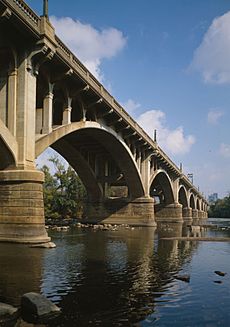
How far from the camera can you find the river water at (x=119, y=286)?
9.89 meters

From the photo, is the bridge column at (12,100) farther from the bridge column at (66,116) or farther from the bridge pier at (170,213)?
the bridge pier at (170,213)

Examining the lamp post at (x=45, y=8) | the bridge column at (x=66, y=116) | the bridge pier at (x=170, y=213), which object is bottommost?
the bridge pier at (x=170, y=213)

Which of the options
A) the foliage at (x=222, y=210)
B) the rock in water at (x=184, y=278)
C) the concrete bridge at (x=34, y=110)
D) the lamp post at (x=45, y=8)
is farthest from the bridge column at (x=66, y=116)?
the foliage at (x=222, y=210)

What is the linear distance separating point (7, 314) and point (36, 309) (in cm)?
73

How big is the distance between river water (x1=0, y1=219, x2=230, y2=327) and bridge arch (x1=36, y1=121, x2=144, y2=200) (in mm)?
19920

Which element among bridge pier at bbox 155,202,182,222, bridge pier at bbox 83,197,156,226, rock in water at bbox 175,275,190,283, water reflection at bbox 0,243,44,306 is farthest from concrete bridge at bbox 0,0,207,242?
bridge pier at bbox 155,202,182,222

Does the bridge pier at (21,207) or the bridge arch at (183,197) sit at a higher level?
the bridge arch at (183,197)

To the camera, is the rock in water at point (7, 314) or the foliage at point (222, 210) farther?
the foliage at point (222, 210)

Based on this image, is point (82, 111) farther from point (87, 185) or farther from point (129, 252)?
point (87, 185)

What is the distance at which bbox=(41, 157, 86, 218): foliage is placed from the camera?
214 ft

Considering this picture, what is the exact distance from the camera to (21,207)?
21812mm

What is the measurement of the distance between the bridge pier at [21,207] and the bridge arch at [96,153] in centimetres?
1565

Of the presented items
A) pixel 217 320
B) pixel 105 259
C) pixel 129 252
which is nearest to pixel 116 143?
pixel 129 252

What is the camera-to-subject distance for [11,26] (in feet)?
73.0
